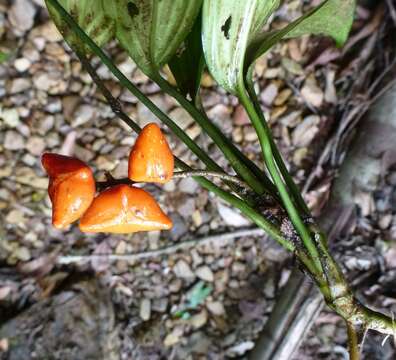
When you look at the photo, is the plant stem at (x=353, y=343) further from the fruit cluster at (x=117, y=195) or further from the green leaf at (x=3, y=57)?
the green leaf at (x=3, y=57)

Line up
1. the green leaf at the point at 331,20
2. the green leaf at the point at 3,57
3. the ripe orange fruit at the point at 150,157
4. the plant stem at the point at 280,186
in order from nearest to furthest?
the ripe orange fruit at the point at 150,157 → the plant stem at the point at 280,186 → the green leaf at the point at 331,20 → the green leaf at the point at 3,57

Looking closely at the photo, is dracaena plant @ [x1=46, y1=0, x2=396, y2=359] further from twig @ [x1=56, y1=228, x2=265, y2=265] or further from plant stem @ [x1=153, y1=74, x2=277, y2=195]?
twig @ [x1=56, y1=228, x2=265, y2=265]

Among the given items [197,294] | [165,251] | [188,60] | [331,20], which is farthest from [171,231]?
[331,20]

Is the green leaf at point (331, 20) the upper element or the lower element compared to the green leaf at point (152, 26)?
lower

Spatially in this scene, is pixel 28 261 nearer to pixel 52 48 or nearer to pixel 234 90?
pixel 52 48

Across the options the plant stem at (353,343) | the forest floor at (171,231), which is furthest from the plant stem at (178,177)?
the forest floor at (171,231)

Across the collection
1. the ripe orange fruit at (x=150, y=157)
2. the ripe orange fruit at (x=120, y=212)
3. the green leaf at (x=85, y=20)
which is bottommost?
the ripe orange fruit at (x=120, y=212)

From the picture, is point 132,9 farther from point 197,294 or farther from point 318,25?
point 197,294

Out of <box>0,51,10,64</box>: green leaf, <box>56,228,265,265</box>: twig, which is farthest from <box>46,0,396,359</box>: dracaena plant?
<box>56,228,265,265</box>: twig
